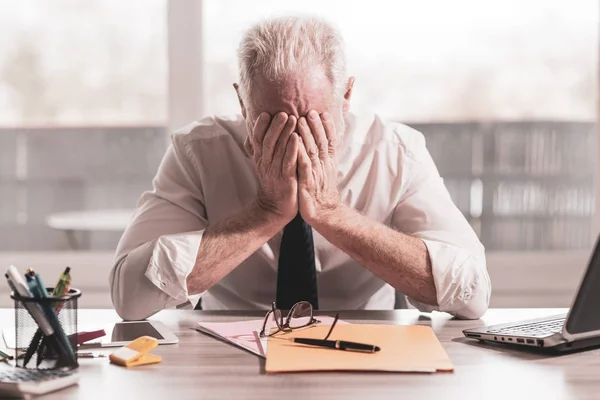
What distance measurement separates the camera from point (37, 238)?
9.51 feet

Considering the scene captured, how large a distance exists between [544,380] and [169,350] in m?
0.57

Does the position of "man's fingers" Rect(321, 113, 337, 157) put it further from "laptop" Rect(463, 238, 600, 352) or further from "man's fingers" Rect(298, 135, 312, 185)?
"laptop" Rect(463, 238, 600, 352)

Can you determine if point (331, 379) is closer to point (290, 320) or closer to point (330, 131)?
point (290, 320)

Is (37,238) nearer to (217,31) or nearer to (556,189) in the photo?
(217,31)

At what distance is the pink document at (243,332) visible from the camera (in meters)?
1.22

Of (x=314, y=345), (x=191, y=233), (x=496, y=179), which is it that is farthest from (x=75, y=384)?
(x=496, y=179)

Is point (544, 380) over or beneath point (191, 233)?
beneath

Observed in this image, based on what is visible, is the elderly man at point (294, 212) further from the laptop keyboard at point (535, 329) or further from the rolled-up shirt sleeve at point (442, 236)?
the laptop keyboard at point (535, 329)

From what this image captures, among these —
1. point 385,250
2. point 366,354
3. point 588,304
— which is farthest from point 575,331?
point 385,250

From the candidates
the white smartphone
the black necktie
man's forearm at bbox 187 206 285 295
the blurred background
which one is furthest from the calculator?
the blurred background

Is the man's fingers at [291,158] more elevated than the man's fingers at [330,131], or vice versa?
the man's fingers at [330,131]

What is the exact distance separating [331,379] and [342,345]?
0.13m

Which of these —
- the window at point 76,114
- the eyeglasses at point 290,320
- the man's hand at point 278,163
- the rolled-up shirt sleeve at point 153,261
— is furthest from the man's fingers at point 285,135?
the window at point 76,114

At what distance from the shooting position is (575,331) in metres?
1.19
